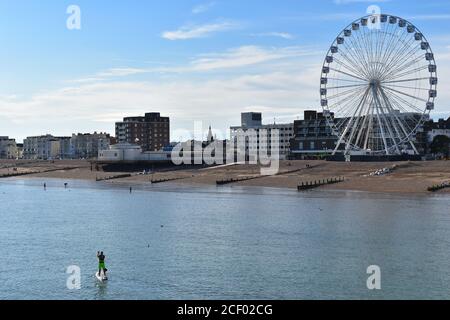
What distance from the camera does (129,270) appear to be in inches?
1490

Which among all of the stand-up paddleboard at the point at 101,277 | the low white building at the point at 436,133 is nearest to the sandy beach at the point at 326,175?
the stand-up paddleboard at the point at 101,277

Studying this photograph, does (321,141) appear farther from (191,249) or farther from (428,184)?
(191,249)

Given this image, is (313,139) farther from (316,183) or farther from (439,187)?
(439,187)

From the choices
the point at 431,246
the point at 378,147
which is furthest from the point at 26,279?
the point at 378,147

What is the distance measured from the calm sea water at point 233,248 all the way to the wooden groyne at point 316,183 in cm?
1893

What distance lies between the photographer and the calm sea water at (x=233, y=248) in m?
33.2

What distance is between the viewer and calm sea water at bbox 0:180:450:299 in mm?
33250

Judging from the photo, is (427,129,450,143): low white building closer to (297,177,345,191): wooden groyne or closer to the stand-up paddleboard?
(297,177,345,191): wooden groyne

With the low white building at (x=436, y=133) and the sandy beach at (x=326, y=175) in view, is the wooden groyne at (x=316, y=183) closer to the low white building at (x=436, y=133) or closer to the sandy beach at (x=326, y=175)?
the sandy beach at (x=326, y=175)

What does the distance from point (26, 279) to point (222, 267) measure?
10.7 meters

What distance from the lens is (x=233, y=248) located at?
44750mm

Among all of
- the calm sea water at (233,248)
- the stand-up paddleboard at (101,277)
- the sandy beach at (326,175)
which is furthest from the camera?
the sandy beach at (326,175)

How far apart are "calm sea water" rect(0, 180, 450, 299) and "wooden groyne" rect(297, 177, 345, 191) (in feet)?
62.1
